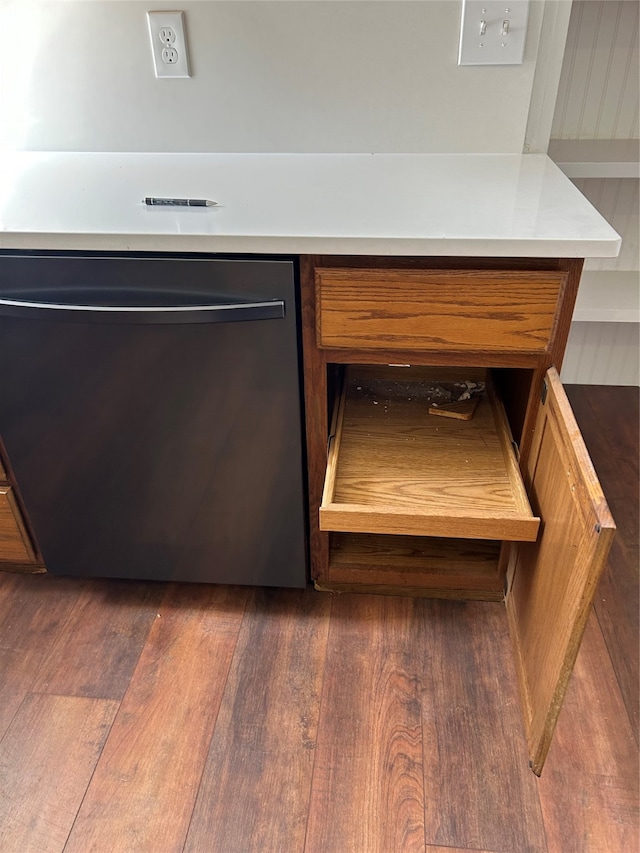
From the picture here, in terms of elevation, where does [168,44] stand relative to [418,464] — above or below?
above

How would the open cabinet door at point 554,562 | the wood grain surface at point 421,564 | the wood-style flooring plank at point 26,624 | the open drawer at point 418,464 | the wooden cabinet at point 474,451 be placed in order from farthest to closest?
the wood grain surface at point 421,564 → the wood-style flooring plank at point 26,624 → the open drawer at point 418,464 → the wooden cabinet at point 474,451 → the open cabinet door at point 554,562

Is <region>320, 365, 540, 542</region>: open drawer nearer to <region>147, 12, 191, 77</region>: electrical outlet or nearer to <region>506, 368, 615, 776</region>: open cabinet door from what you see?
<region>506, 368, 615, 776</region>: open cabinet door

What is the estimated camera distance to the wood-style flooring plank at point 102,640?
1263 millimetres

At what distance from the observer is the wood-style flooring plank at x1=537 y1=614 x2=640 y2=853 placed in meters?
1.02

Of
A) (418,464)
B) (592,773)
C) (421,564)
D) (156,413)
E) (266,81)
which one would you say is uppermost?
(266,81)

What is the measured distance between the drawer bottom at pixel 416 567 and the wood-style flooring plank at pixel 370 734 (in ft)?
0.16

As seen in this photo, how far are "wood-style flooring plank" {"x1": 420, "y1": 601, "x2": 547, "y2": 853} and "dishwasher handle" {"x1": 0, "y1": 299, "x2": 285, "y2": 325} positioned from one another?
2.51ft

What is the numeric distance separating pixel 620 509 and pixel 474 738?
795mm

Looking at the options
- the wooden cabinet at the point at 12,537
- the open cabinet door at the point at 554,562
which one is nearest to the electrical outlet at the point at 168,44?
the wooden cabinet at the point at 12,537

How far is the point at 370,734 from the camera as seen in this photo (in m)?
1.16

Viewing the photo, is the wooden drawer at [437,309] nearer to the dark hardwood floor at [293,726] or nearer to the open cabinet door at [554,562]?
the open cabinet door at [554,562]

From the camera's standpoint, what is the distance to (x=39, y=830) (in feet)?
3.41

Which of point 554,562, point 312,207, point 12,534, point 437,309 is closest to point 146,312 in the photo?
point 312,207

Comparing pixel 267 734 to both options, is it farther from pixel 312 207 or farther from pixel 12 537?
pixel 312 207
